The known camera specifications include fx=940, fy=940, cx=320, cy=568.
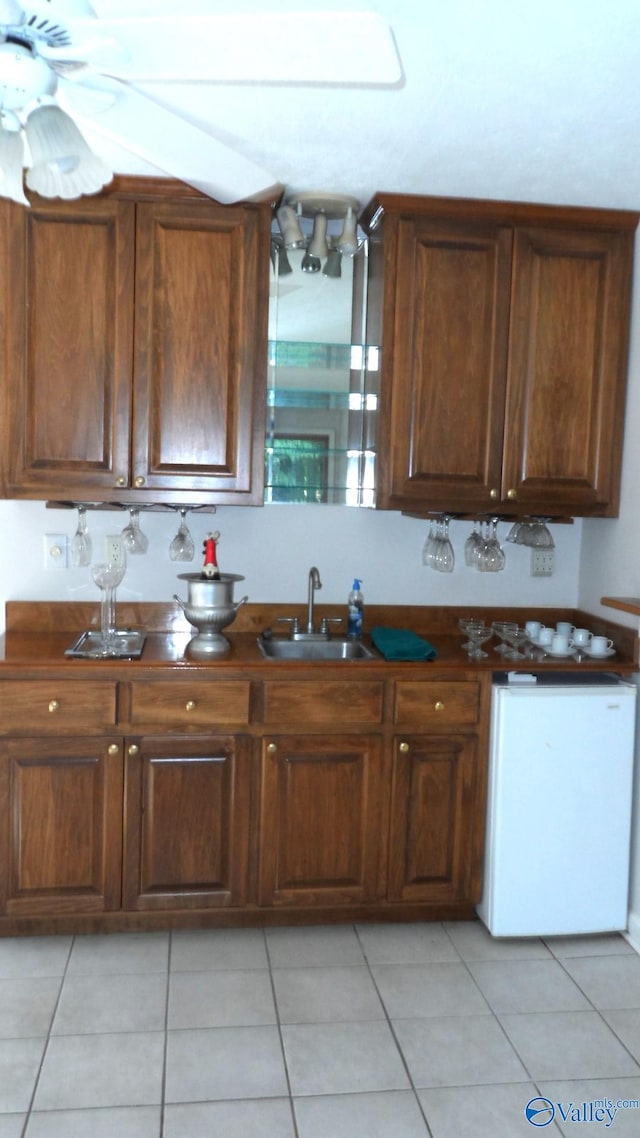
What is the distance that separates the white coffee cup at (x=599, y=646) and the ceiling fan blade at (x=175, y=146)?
5.86 feet

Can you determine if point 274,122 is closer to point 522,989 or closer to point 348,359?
point 348,359

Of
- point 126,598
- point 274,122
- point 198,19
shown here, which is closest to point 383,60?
point 198,19

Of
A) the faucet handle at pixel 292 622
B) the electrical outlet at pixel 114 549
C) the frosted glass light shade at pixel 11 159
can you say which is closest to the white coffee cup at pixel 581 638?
the faucet handle at pixel 292 622

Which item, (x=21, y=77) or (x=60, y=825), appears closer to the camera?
(x=21, y=77)

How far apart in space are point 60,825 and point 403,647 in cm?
118

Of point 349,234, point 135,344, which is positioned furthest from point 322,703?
point 349,234

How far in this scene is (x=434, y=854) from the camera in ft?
9.89

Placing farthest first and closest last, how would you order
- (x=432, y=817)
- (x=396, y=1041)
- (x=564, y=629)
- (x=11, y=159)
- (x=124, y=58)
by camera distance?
(x=564, y=629), (x=432, y=817), (x=396, y=1041), (x=11, y=159), (x=124, y=58)

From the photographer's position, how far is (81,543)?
314cm

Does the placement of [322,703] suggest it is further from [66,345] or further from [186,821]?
[66,345]

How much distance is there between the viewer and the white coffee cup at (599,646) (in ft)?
10.4

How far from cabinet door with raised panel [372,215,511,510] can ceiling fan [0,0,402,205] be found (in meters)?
1.45

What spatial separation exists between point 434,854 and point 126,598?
1369 millimetres

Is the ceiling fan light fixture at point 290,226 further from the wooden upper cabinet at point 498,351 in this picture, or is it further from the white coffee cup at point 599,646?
the white coffee cup at point 599,646
